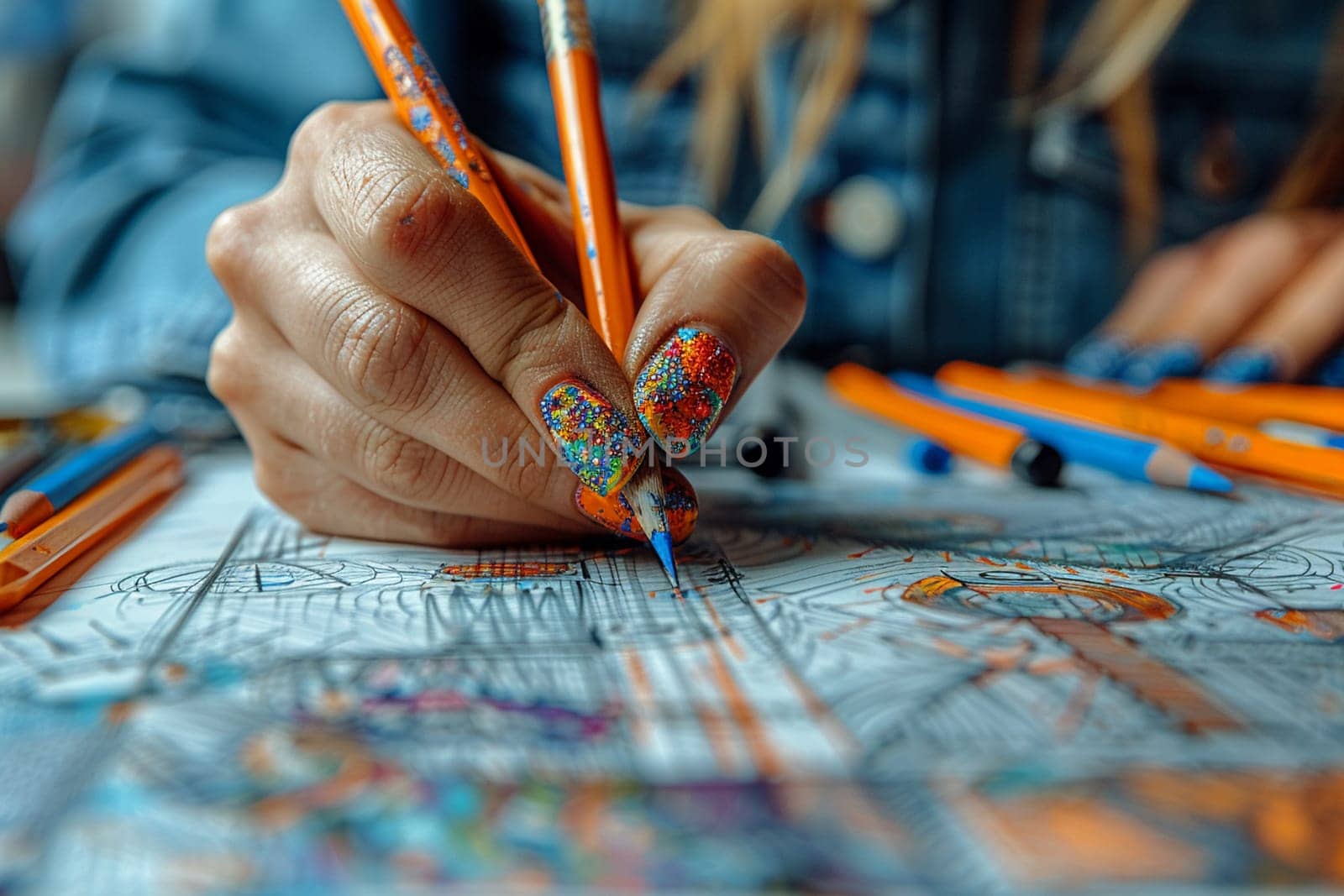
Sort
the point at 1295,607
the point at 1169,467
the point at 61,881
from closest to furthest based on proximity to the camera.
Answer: the point at 61,881 < the point at 1295,607 < the point at 1169,467

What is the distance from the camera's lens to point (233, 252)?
41 centimetres

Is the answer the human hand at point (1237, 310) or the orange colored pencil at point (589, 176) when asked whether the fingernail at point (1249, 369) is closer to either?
the human hand at point (1237, 310)

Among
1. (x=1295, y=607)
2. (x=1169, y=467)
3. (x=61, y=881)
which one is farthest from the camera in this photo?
(x=1169, y=467)

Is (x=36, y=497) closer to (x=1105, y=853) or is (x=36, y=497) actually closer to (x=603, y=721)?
(x=603, y=721)

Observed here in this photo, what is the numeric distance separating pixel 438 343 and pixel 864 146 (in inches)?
25.3

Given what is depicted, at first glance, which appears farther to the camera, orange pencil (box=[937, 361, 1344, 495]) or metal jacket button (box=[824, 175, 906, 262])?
metal jacket button (box=[824, 175, 906, 262])

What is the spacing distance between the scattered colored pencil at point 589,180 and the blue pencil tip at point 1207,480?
0.28 metres

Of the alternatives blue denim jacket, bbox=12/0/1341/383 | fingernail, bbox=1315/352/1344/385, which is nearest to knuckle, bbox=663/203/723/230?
blue denim jacket, bbox=12/0/1341/383

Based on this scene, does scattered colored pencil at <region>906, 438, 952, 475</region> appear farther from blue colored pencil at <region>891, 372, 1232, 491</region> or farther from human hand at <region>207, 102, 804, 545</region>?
human hand at <region>207, 102, 804, 545</region>

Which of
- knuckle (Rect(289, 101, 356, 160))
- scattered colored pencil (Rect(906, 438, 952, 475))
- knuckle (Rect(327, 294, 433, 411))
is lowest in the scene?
scattered colored pencil (Rect(906, 438, 952, 475))

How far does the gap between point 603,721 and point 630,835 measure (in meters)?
0.05

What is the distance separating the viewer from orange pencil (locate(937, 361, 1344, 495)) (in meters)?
0.51

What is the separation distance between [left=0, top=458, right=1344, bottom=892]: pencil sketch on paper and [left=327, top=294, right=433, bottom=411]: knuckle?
7 centimetres

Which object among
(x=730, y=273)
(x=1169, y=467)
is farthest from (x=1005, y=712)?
(x=1169, y=467)
